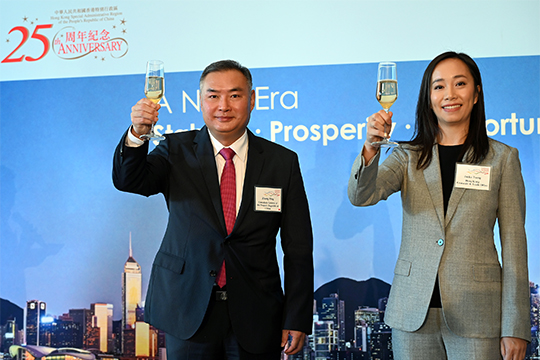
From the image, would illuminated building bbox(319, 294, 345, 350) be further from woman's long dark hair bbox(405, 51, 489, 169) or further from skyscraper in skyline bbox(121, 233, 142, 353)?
woman's long dark hair bbox(405, 51, 489, 169)

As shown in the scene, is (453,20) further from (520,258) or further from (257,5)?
(520,258)

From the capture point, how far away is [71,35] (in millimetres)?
4070

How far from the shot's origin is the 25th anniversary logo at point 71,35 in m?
4.03

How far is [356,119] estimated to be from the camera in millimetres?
3775

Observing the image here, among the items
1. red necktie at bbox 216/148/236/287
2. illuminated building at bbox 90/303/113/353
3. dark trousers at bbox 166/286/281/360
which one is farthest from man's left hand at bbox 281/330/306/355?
illuminated building at bbox 90/303/113/353

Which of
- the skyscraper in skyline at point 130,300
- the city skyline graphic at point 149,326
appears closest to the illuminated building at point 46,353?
the city skyline graphic at point 149,326

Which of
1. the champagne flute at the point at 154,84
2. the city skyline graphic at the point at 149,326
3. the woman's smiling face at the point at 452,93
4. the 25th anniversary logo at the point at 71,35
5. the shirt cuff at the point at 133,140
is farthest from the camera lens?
the 25th anniversary logo at the point at 71,35

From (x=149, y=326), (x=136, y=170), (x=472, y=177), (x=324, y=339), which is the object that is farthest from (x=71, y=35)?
(x=472, y=177)

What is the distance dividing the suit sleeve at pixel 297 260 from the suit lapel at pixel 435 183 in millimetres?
528

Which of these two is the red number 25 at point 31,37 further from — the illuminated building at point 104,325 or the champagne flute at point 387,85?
the champagne flute at point 387,85

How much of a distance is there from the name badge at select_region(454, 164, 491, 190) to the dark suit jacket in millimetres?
650

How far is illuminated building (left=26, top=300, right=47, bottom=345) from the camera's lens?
13.0ft

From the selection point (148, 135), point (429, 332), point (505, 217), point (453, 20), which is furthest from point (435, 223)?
point (453, 20)

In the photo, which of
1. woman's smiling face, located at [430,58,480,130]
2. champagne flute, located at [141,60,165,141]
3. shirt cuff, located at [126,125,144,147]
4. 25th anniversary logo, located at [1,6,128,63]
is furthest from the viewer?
25th anniversary logo, located at [1,6,128,63]
